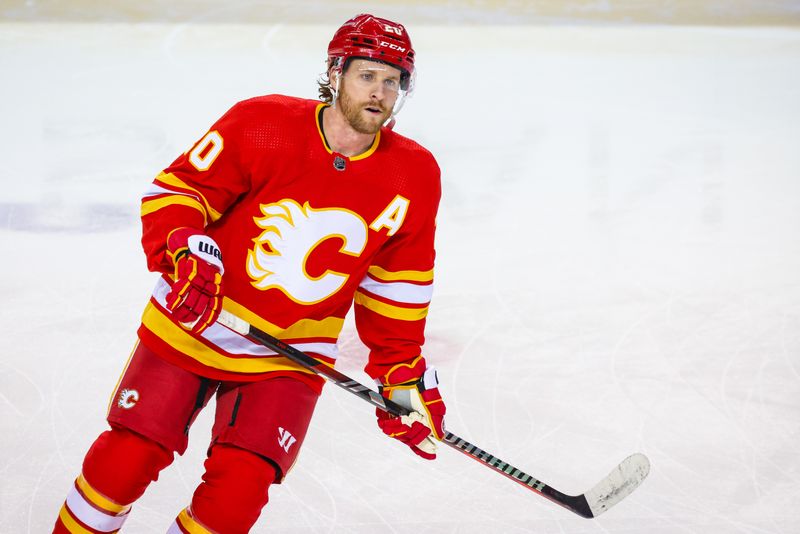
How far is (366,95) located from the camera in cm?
230

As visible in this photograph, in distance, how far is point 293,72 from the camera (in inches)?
258

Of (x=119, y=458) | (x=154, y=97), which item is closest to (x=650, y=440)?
(x=119, y=458)

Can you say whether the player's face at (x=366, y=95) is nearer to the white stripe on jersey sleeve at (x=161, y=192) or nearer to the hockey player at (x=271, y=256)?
the hockey player at (x=271, y=256)

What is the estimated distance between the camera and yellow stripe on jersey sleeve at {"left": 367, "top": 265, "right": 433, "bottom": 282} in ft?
8.09

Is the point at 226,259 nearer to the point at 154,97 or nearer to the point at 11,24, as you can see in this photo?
the point at 154,97

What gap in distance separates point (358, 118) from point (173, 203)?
43cm

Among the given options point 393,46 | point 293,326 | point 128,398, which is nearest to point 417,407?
point 293,326

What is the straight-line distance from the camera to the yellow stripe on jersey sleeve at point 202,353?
7.59ft

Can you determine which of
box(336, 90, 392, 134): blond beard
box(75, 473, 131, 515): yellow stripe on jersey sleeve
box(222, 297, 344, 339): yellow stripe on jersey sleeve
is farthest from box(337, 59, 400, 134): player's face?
box(75, 473, 131, 515): yellow stripe on jersey sleeve

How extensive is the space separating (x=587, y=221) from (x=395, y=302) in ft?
7.56

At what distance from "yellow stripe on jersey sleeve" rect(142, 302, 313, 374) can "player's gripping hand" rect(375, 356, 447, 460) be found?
28 centimetres

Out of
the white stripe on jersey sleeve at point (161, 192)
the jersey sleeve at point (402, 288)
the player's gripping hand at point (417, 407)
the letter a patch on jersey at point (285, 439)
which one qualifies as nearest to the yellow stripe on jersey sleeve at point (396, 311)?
the jersey sleeve at point (402, 288)

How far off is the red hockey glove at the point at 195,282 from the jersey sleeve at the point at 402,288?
1.49 feet

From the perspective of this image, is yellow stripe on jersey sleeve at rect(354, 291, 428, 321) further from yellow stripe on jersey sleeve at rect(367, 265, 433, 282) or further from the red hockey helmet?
the red hockey helmet
